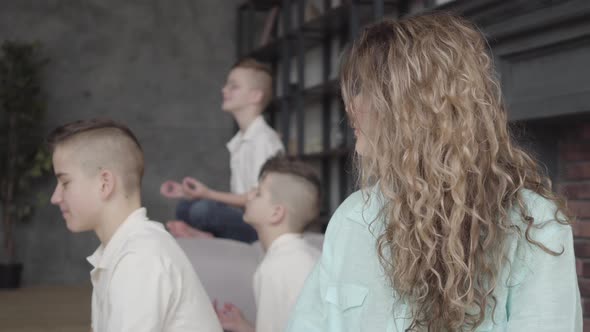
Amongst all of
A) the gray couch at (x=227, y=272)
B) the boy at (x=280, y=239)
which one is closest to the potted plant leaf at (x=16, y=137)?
the gray couch at (x=227, y=272)

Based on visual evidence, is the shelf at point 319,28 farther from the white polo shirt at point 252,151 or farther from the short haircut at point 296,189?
the short haircut at point 296,189

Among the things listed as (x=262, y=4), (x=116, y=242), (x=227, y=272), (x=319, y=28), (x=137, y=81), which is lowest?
(x=227, y=272)

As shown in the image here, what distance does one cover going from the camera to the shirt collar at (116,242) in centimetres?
167

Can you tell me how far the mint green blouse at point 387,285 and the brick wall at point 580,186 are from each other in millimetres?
1424

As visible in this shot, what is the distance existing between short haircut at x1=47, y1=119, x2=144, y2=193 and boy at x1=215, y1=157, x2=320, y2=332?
457 millimetres

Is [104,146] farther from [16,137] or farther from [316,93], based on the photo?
[16,137]

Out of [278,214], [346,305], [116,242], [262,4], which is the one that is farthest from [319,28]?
[346,305]

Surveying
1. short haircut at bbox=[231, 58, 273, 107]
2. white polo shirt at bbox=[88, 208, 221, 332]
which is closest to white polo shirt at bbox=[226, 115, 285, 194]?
short haircut at bbox=[231, 58, 273, 107]

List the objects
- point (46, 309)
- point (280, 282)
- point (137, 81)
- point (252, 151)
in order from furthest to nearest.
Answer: point (137, 81), point (46, 309), point (252, 151), point (280, 282)

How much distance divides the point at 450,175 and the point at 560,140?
1.62m

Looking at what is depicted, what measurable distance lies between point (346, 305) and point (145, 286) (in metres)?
0.51

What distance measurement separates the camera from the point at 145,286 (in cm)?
154

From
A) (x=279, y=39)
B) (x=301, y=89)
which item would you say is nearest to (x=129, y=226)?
(x=301, y=89)

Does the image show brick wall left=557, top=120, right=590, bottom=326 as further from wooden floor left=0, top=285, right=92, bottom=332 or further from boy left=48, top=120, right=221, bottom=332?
wooden floor left=0, top=285, right=92, bottom=332
